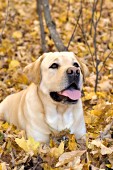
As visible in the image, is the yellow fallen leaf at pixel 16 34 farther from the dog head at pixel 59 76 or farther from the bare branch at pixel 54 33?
the dog head at pixel 59 76

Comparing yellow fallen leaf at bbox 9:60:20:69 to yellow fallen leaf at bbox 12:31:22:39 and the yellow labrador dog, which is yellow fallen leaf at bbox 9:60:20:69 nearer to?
yellow fallen leaf at bbox 12:31:22:39

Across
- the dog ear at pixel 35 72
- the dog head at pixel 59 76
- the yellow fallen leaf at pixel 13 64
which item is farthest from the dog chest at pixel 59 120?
the yellow fallen leaf at pixel 13 64

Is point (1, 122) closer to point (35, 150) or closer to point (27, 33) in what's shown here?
point (35, 150)

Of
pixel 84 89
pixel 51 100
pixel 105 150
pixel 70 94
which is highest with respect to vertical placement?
pixel 70 94

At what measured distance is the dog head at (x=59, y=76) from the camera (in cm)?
402

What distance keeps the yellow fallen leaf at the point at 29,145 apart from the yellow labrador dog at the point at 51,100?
20.5 inches

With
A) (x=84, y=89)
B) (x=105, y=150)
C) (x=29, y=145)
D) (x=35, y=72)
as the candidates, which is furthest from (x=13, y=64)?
(x=105, y=150)

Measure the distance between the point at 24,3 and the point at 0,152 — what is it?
22.4 ft

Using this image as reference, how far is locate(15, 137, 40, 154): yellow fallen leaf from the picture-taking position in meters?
3.79

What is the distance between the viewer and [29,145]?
151 inches

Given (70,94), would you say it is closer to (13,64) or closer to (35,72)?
(35,72)

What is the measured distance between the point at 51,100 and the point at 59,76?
1.06ft

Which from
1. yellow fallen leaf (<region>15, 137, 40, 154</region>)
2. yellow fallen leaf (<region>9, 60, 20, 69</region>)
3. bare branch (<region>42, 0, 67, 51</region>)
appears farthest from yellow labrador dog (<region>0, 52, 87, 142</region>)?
yellow fallen leaf (<region>9, 60, 20, 69</region>)

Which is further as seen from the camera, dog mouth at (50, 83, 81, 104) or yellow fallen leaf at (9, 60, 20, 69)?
yellow fallen leaf at (9, 60, 20, 69)
